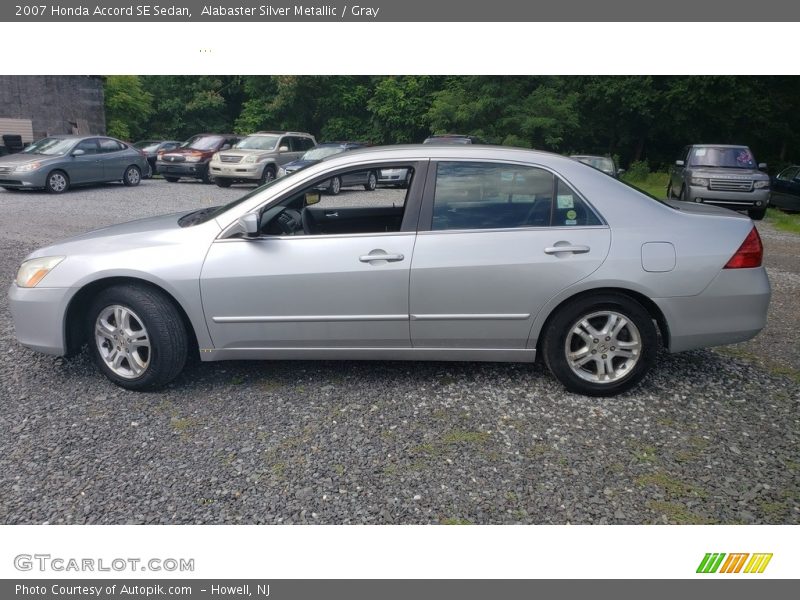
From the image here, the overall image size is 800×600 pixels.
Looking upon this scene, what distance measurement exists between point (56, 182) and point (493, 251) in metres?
15.7

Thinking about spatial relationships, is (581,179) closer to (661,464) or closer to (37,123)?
(661,464)

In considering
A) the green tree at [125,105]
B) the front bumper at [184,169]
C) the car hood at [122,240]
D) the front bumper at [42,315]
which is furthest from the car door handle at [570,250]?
the green tree at [125,105]

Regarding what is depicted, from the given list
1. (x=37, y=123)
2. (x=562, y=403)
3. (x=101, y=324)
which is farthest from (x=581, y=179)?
(x=37, y=123)

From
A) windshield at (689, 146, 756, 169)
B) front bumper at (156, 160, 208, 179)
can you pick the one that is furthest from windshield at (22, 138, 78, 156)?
windshield at (689, 146, 756, 169)

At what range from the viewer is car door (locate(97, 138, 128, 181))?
1788cm

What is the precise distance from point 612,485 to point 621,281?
135cm

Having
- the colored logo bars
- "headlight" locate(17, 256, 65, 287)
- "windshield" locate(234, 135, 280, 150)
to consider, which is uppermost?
"windshield" locate(234, 135, 280, 150)

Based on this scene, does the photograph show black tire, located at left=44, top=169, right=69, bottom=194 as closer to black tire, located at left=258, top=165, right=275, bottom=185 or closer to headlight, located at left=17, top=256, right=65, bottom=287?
black tire, located at left=258, top=165, right=275, bottom=185

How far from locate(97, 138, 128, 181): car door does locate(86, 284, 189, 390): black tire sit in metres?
15.3

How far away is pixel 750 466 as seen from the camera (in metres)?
3.44

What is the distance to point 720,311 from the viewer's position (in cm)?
411

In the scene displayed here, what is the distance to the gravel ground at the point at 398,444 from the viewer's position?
307cm

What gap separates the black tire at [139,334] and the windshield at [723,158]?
49.4 feet

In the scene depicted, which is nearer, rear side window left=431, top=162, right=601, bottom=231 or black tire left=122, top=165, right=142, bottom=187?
rear side window left=431, top=162, right=601, bottom=231
